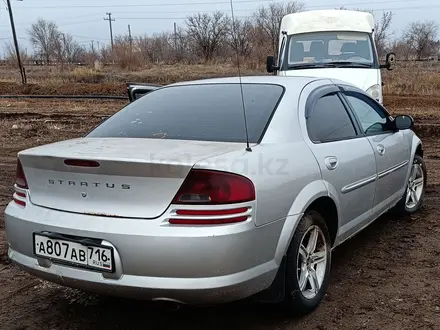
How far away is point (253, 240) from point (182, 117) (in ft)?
3.70

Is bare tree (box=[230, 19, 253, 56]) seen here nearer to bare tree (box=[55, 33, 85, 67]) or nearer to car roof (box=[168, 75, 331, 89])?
car roof (box=[168, 75, 331, 89])

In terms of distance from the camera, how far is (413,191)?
16.9 feet

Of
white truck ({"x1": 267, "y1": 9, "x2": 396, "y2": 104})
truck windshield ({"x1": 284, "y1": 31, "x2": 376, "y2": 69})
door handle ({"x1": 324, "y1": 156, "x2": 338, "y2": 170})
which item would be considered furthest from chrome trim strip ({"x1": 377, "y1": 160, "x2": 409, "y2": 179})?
truck windshield ({"x1": 284, "y1": 31, "x2": 376, "y2": 69})

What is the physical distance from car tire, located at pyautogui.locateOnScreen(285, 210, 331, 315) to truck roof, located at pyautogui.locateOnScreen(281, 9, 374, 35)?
7390 mm

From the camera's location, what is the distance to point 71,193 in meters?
2.73

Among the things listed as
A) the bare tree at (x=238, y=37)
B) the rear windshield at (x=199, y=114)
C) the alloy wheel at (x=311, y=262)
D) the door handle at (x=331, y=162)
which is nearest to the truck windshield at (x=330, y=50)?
the bare tree at (x=238, y=37)

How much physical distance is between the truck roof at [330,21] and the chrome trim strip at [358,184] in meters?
6.61

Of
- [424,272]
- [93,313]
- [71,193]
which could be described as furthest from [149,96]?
[424,272]

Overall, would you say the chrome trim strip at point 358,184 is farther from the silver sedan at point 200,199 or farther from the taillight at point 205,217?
the taillight at point 205,217

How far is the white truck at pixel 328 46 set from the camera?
29.8 feet

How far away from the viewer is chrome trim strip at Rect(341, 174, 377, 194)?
3463 mm

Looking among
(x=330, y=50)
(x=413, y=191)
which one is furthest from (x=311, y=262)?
(x=330, y=50)

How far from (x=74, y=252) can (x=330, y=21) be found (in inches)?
335

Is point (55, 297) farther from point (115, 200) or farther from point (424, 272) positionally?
point (424, 272)
